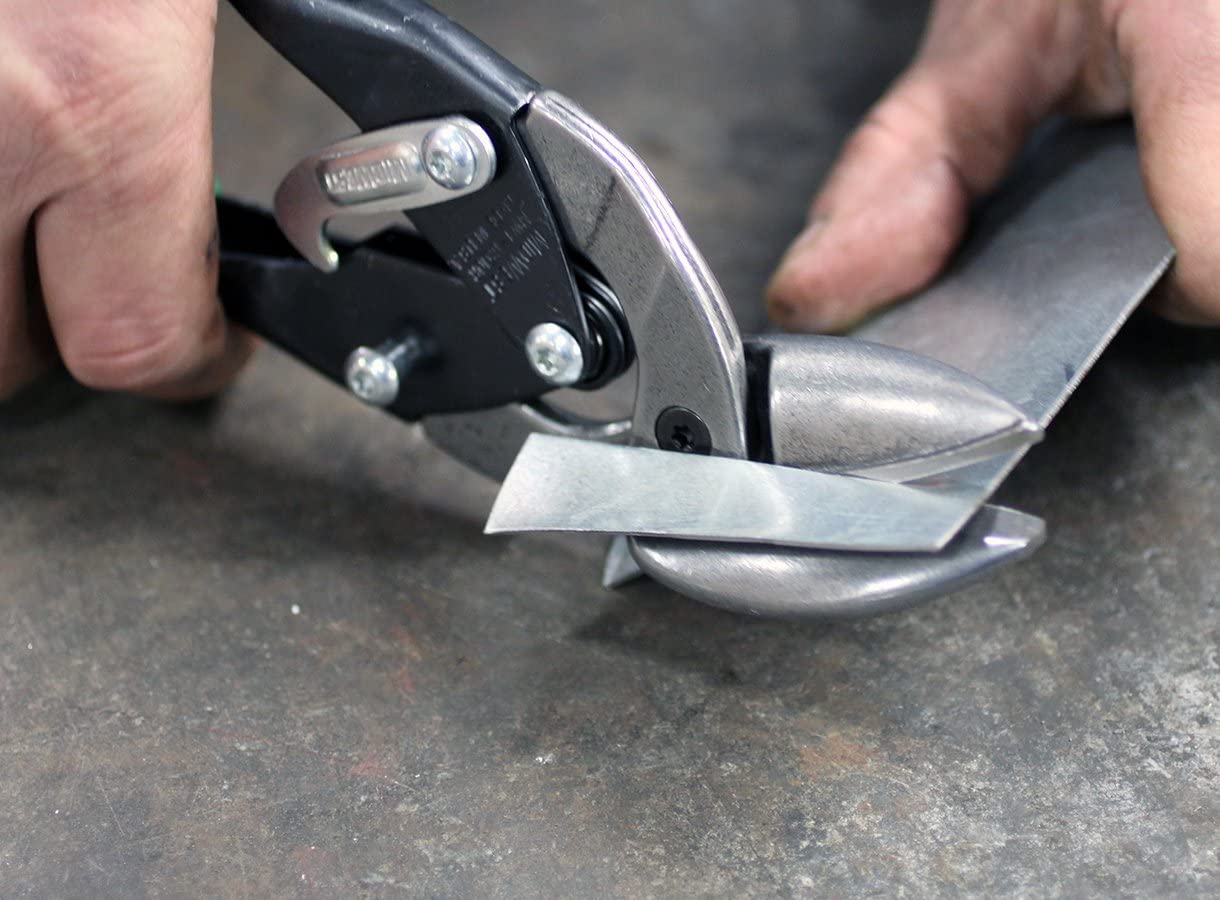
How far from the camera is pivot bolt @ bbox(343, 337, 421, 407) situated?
101 cm

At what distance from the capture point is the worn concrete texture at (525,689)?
0.83 meters

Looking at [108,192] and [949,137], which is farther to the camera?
[949,137]

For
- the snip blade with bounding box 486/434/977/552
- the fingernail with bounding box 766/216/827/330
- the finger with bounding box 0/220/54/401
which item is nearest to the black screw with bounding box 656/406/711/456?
the snip blade with bounding box 486/434/977/552

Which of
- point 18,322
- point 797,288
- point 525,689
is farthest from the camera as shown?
point 797,288

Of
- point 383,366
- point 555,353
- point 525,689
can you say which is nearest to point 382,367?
point 383,366

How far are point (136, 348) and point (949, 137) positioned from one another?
809 mm

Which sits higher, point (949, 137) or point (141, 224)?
point (949, 137)

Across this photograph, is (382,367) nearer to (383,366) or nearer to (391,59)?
(383,366)

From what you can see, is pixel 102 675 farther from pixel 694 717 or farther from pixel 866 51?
pixel 866 51

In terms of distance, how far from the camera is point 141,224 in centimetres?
99

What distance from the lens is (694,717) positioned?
0.92m

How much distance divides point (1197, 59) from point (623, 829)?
74cm

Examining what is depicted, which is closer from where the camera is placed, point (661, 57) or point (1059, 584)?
point (1059, 584)

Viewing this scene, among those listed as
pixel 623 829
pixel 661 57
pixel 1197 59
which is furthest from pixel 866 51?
pixel 623 829
